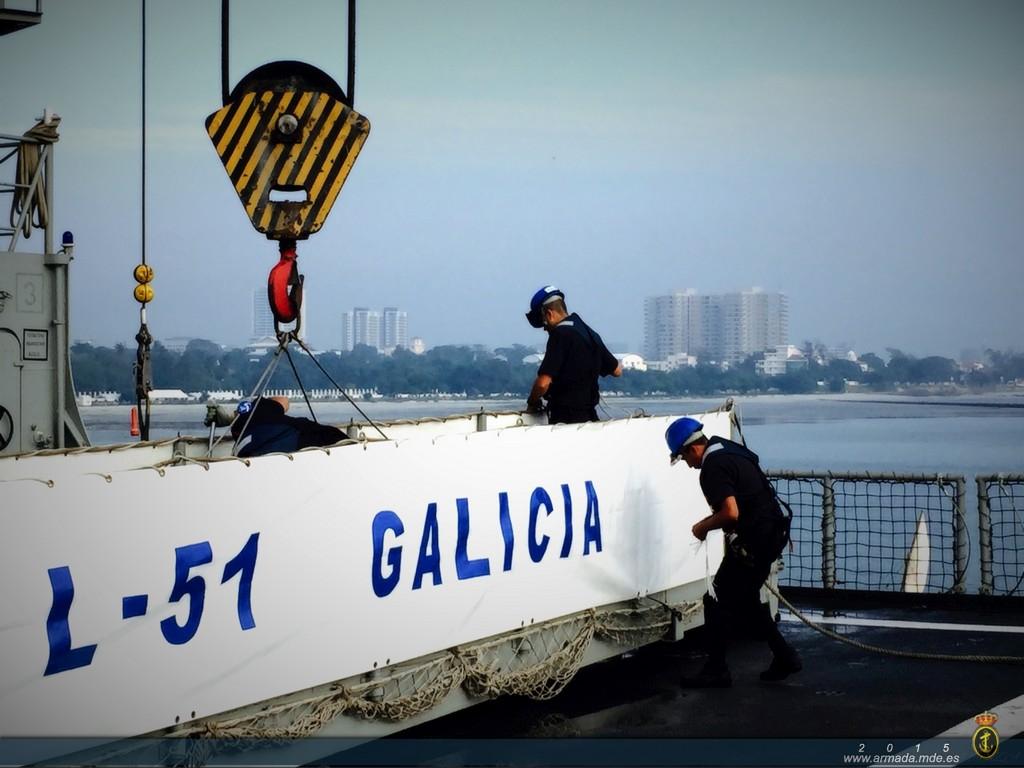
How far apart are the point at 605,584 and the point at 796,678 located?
1560mm

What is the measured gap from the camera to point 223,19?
922cm

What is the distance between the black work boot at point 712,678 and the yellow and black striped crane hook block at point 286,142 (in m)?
3.99

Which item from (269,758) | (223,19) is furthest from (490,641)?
(223,19)

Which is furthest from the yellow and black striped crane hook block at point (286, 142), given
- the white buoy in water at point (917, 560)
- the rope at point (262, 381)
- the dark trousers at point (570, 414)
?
the white buoy in water at point (917, 560)

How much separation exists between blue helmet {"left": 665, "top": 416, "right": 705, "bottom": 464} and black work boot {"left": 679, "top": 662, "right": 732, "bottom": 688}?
149 cm

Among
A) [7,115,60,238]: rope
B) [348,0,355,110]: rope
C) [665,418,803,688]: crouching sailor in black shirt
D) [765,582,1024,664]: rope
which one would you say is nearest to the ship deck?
[765,582,1024,664]: rope

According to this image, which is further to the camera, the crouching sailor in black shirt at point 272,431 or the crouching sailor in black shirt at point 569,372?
the crouching sailor in black shirt at point 569,372

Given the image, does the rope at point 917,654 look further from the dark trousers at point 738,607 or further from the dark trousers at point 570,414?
the dark trousers at point 570,414

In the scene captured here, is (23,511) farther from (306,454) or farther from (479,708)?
(479,708)

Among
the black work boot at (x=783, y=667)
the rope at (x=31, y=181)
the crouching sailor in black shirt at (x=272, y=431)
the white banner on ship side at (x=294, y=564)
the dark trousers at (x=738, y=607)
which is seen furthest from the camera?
the rope at (x=31, y=181)

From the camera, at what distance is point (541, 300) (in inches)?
431

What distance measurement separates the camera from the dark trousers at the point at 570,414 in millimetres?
10680

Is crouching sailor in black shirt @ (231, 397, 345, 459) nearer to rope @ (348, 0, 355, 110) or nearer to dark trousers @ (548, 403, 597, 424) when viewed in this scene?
rope @ (348, 0, 355, 110)

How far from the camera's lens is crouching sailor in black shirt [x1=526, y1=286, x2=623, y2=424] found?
1065 centimetres
